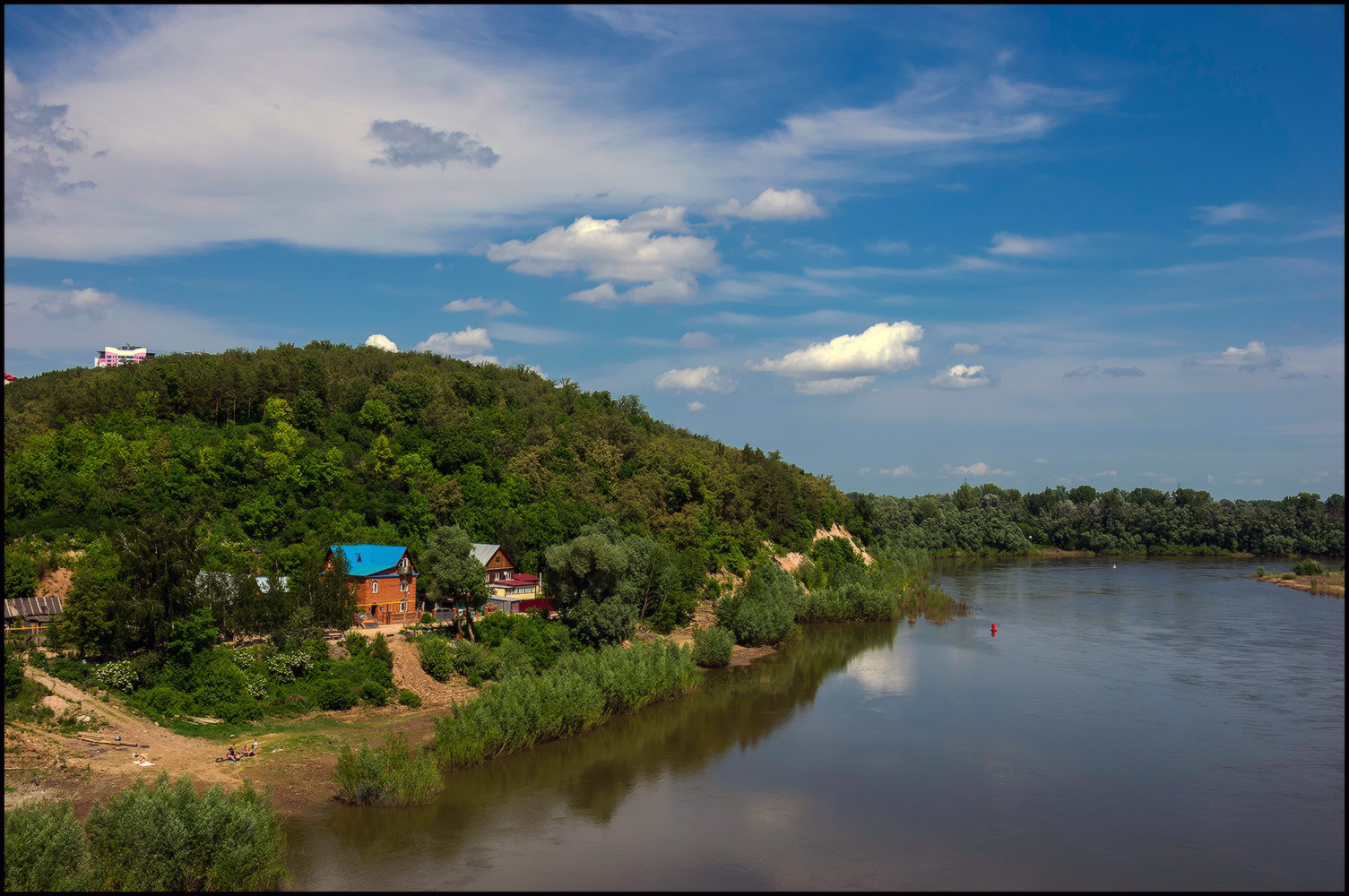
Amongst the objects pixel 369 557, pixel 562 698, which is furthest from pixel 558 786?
pixel 369 557

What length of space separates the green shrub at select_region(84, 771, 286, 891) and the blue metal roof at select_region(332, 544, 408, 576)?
23.2m

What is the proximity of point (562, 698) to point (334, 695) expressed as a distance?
1012 cm

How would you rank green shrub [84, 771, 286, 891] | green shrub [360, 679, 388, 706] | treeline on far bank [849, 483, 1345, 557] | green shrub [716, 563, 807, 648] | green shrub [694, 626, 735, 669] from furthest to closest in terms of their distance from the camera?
treeline on far bank [849, 483, 1345, 557] < green shrub [716, 563, 807, 648] < green shrub [694, 626, 735, 669] < green shrub [360, 679, 388, 706] < green shrub [84, 771, 286, 891]

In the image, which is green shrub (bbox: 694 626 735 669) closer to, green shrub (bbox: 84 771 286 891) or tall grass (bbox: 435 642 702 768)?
tall grass (bbox: 435 642 702 768)

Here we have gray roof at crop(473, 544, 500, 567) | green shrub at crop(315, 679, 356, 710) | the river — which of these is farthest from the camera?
gray roof at crop(473, 544, 500, 567)

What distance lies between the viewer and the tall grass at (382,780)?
29359 millimetres

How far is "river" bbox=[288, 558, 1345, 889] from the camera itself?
83.8ft

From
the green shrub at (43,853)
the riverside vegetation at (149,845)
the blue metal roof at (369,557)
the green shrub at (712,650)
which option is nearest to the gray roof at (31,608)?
the blue metal roof at (369,557)

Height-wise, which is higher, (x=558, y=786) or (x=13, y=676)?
(x=13, y=676)

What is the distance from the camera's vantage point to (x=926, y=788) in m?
32.0

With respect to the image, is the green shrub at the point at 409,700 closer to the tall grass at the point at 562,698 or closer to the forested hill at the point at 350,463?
the tall grass at the point at 562,698

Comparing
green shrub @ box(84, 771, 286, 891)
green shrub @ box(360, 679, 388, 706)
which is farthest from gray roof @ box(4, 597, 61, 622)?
green shrub @ box(84, 771, 286, 891)

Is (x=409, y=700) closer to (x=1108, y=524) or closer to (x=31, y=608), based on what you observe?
(x=31, y=608)

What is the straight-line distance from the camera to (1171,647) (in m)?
54.5
